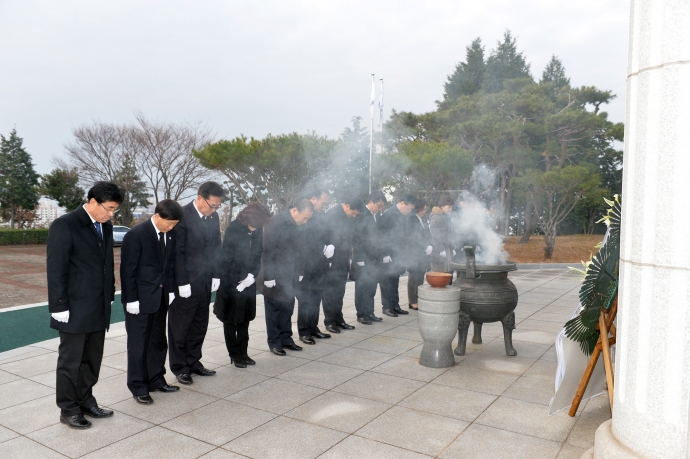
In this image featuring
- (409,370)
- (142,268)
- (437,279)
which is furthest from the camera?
(437,279)

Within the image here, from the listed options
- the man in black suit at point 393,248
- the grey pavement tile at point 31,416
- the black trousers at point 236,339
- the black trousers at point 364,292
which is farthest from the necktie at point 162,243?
the man in black suit at point 393,248

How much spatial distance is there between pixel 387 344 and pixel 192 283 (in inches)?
101

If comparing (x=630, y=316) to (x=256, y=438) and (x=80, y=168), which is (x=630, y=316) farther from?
(x=80, y=168)

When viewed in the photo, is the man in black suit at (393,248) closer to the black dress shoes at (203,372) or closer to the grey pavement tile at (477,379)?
the grey pavement tile at (477,379)

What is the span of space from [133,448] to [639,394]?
9.96 feet

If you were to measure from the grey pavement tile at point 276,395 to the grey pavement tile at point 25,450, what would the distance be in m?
1.37

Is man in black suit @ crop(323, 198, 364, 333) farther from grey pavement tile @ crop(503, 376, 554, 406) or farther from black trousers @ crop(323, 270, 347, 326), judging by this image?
grey pavement tile @ crop(503, 376, 554, 406)

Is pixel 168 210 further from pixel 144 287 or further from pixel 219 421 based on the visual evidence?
pixel 219 421

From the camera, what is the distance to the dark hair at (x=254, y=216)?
5160 mm

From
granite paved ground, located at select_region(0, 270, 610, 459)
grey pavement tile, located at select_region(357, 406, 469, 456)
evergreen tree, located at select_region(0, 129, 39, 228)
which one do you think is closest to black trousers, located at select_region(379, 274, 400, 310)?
granite paved ground, located at select_region(0, 270, 610, 459)

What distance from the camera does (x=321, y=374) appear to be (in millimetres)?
4922

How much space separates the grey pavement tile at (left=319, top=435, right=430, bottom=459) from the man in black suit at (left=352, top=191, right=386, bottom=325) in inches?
150

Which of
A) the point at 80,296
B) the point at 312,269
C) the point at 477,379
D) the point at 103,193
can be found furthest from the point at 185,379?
the point at 477,379

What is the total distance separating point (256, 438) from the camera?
3.50m
